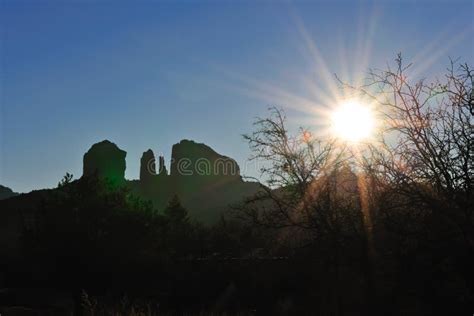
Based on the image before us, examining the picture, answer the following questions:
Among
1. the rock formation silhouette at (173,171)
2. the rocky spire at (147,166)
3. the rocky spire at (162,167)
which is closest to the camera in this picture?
the rock formation silhouette at (173,171)

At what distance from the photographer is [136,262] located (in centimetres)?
2497

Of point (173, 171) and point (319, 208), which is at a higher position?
point (173, 171)

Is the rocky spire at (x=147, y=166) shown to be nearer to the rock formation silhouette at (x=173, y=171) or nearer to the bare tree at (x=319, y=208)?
Answer: the rock formation silhouette at (x=173, y=171)

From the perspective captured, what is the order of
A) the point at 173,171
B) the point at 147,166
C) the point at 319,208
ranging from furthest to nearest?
the point at 173,171, the point at 147,166, the point at 319,208

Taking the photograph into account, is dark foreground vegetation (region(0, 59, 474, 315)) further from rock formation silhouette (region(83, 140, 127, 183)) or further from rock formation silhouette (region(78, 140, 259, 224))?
rock formation silhouette (region(83, 140, 127, 183))

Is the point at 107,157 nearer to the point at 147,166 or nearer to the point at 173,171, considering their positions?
the point at 147,166

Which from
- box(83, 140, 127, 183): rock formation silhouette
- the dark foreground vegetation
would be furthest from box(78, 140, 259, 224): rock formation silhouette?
the dark foreground vegetation

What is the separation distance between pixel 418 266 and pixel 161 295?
656 inches

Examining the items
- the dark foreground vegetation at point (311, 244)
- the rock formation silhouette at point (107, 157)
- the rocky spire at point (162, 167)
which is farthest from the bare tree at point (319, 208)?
the rocky spire at point (162, 167)

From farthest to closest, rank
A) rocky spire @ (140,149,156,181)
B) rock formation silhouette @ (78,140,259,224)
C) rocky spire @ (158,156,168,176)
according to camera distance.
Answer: rocky spire @ (158,156,168,176)
rocky spire @ (140,149,156,181)
rock formation silhouette @ (78,140,259,224)

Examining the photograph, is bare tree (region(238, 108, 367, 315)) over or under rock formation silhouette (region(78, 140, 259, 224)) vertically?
under

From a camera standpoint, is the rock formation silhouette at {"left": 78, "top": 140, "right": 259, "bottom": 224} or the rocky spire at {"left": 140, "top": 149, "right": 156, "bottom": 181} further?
the rocky spire at {"left": 140, "top": 149, "right": 156, "bottom": 181}

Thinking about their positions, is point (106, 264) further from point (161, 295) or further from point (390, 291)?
point (390, 291)

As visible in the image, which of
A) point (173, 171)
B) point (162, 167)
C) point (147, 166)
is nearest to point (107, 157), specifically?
point (147, 166)
